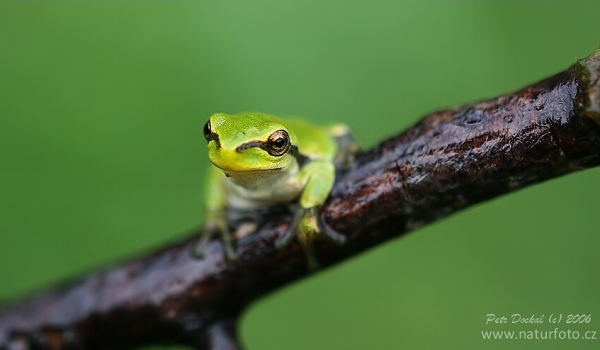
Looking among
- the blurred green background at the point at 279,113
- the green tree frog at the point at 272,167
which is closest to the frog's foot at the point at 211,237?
the green tree frog at the point at 272,167

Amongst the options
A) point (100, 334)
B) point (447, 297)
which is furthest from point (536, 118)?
point (447, 297)

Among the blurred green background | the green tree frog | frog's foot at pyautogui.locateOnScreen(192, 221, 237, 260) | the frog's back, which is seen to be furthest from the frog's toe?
the blurred green background

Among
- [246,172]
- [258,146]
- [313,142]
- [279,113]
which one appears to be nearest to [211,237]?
[246,172]

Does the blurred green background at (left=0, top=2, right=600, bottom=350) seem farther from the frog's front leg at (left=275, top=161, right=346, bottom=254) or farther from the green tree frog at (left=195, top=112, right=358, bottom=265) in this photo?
the frog's front leg at (left=275, top=161, right=346, bottom=254)

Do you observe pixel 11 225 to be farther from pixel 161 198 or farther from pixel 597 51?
pixel 597 51

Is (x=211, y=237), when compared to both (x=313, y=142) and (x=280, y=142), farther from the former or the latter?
(x=313, y=142)
